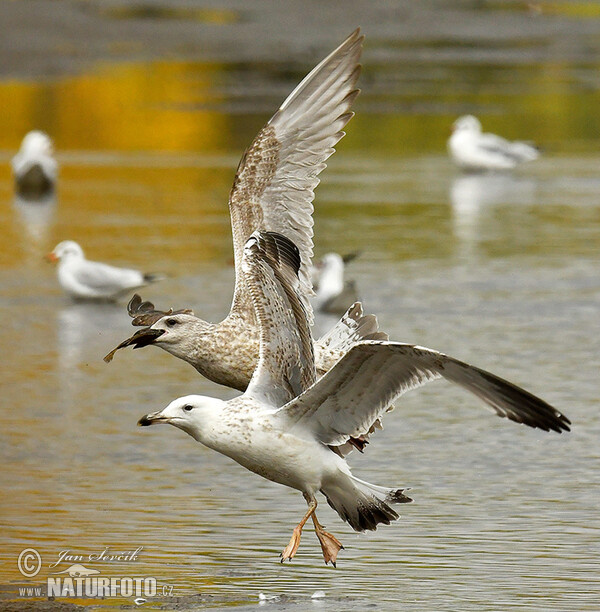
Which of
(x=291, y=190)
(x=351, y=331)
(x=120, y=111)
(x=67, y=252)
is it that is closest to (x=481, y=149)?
(x=120, y=111)

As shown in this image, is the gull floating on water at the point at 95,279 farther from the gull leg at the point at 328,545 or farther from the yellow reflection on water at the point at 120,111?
the yellow reflection on water at the point at 120,111

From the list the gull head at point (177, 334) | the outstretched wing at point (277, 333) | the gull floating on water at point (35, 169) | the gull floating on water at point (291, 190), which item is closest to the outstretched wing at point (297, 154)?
the gull floating on water at point (291, 190)

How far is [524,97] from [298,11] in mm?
11701

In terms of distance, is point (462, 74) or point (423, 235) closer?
point (423, 235)

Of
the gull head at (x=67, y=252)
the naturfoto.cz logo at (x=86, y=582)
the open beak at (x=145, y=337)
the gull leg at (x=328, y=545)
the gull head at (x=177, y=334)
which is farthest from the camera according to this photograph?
the gull head at (x=67, y=252)

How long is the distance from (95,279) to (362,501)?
25.6 ft

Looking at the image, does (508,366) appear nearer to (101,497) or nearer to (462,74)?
(101,497)

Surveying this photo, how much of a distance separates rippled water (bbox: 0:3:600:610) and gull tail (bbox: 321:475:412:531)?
217 mm

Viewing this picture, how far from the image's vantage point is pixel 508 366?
1216 cm

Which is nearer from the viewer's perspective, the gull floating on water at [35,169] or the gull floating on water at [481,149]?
the gull floating on water at [35,169]

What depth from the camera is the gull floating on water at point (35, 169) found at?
888 inches

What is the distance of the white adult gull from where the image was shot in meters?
7.16

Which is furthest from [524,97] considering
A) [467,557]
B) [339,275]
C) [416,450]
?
[467,557]

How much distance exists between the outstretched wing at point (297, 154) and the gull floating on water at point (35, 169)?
12.5m
